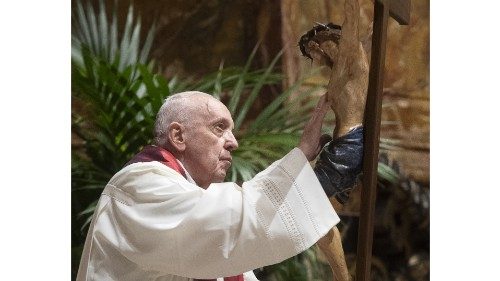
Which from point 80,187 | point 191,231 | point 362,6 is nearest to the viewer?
point 191,231

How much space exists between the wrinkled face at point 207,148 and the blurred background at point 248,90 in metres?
0.12

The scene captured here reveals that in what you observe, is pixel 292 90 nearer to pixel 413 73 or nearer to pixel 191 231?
pixel 413 73

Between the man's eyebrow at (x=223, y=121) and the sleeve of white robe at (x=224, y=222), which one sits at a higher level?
the man's eyebrow at (x=223, y=121)

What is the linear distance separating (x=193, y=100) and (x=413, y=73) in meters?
0.68

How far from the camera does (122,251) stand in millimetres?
3092

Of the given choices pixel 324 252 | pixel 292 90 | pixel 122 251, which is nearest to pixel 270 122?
pixel 292 90

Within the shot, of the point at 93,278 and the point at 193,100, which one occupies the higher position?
the point at 193,100

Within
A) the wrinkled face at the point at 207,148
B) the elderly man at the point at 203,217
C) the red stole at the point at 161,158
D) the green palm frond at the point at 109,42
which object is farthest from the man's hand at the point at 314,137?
the green palm frond at the point at 109,42

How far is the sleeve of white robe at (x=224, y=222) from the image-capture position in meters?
3.01

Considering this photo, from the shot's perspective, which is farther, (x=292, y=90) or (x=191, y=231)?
(x=292, y=90)

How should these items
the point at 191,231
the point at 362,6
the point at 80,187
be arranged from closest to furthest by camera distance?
the point at 191,231 < the point at 362,6 < the point at 80,187

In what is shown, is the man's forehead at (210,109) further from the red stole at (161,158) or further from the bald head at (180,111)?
the red stole at (161,158)

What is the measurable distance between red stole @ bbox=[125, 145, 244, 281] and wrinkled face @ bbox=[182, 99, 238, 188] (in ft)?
0.12

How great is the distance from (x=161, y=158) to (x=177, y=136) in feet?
0.29
